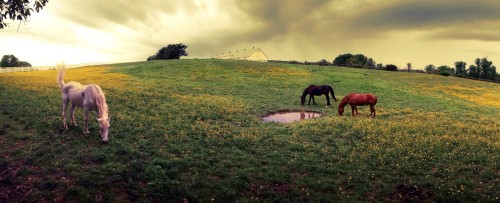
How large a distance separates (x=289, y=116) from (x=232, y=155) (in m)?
11.6

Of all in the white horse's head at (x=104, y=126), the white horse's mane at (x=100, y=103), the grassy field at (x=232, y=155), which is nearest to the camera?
the grassy field at (x=232, y=155)

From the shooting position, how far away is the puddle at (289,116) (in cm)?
2564

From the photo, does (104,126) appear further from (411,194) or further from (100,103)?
(411,194)

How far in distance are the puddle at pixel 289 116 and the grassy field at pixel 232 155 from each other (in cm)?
94

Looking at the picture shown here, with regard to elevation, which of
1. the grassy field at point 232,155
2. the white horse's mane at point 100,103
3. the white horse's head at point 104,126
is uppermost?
the white horse's mane at point 100,103

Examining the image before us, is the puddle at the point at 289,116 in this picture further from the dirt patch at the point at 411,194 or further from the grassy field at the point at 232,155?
the dirt patch at the point at 411,194

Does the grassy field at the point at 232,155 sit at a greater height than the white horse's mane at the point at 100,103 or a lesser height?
lesser

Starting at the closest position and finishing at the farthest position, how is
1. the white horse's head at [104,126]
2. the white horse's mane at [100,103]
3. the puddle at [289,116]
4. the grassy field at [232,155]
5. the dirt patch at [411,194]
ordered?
the dirt patch at [411,194] < the grassy field at [232,155] < the white horse's head at [104,126] < the white horse's mane at [100,103] < the puddle at [289,116]

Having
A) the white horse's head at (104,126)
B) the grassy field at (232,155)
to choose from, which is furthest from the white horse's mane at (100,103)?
the grassy field at (232,155)

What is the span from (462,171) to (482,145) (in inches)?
A: 185

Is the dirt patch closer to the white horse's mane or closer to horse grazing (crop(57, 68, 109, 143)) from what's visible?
horse grazing (crop(57, 68, 109, 143))

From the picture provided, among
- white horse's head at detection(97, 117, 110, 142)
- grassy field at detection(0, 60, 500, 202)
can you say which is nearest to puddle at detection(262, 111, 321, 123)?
grassy field at detection(0, 60, 500, 202)

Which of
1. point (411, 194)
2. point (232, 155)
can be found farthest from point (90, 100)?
point (411, 194)

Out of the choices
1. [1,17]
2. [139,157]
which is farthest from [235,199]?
[1,17]
